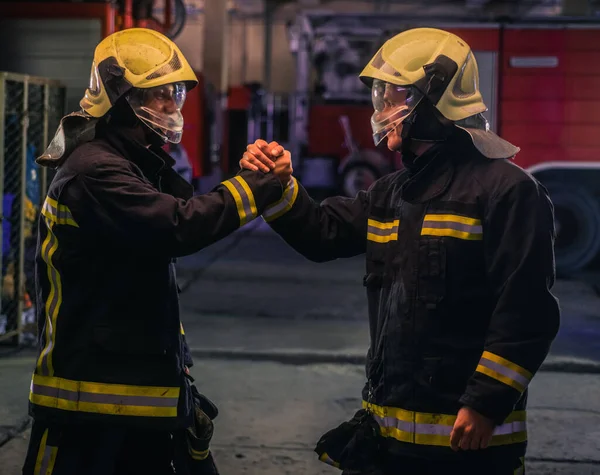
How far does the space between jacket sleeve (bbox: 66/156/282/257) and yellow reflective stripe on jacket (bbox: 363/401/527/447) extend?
71cm

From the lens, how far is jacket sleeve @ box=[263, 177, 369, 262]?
10.1 ft

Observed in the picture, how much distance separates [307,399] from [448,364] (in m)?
3.30

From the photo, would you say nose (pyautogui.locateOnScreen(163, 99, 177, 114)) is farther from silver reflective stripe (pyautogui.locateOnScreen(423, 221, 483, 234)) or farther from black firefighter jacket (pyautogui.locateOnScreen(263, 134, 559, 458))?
silver reflective stripe (pyautogui.locateOnScreen(423, 221, 483, 234))

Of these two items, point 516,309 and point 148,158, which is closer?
point 516,309

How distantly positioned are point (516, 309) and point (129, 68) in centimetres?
132

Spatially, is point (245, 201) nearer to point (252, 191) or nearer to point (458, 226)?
point (252, 191)

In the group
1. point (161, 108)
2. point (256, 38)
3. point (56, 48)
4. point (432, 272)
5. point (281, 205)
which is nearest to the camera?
point (432, 272)

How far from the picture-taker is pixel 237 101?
69.7 feet

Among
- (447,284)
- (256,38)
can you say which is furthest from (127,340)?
(256,38)

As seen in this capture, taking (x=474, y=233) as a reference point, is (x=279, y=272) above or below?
below

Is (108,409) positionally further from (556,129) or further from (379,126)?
(556,129)

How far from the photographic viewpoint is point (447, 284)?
2.54 metres

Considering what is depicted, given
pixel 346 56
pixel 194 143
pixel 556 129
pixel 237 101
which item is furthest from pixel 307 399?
pixel 237 101

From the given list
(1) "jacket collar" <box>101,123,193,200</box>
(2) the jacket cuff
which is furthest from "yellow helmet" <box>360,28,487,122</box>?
(1) "jacket collar" <box>101,123,193,200</box>
